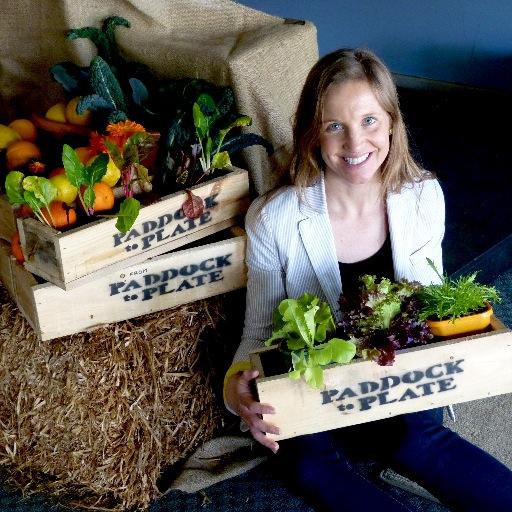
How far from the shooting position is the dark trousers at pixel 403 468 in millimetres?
1582

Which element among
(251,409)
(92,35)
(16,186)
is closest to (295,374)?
(251,409)

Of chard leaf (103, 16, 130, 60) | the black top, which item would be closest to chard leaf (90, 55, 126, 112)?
chard leaf (103, 16, 130, 60)

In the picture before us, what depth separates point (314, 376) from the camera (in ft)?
4.73

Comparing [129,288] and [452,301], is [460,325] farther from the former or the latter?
[129,288]

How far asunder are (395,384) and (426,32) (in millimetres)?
2639

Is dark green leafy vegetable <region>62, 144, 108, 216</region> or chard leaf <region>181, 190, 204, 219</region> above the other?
dark green leafy vegetable <region>62, 144, 108, 216</region>

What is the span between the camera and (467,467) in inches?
63.5

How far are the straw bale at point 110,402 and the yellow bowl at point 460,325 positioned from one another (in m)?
0.58

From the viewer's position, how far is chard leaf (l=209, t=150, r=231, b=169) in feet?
5.81

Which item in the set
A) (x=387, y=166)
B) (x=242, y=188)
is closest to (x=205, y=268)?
(x=242, y=188)

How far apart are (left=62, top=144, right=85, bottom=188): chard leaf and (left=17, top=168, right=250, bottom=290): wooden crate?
0.28 feet

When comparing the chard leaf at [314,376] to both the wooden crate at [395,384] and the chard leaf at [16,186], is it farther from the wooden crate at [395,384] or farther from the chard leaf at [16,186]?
the chard leaf at [16,186]

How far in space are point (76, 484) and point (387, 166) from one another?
1.08m

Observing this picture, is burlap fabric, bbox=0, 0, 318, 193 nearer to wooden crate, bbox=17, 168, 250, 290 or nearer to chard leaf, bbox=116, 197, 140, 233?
wooden crate, bbox=17, 168, 250, 290
